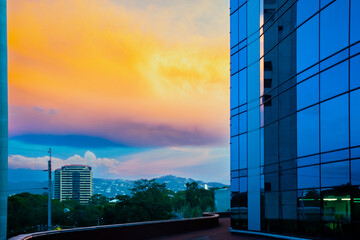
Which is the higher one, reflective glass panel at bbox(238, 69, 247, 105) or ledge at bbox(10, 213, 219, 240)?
reflective glass panel at bbox(238, 69, 247, 105)

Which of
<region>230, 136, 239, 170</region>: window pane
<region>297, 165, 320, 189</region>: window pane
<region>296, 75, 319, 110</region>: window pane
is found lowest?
<region>297, 165, 320, 189</region>: window pane

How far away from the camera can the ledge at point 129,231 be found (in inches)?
645

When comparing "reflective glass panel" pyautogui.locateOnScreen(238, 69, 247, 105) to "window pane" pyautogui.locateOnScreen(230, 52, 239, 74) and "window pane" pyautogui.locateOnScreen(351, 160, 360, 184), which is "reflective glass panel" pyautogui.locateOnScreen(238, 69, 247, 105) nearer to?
"window pane" pyautogui.locateOnScreen(230, 52, 239, 74)

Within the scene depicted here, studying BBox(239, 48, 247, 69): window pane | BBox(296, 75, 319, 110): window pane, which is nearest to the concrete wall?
BBox(239, 48, 247, 69): window pane

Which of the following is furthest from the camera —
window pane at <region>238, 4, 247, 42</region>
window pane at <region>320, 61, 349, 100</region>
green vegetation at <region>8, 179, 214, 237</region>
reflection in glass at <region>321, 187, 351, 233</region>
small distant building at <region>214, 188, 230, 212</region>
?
green vegetation at <region>8, 179, 214, 237</region>

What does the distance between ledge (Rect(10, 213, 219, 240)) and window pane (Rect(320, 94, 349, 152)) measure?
10636 millimetres

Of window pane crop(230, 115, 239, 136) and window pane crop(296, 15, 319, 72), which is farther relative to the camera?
window pane crop(230, 115, 239, 136)

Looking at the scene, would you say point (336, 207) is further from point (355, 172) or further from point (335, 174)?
point (355, 172)

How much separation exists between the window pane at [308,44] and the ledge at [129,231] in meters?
11.9

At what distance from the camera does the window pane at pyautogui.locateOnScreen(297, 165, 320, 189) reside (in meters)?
18.9

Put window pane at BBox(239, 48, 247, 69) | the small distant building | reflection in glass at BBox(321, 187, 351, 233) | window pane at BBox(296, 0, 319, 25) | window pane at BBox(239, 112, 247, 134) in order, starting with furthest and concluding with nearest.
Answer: the small distant building < window pane at BBox(239, 48, 247, 69) < window pane at BBox(239, 112, 247, 134) < window pane at BBox(296, 0, 319, 25) < reflection in glass at BBox(321, 187, 351, 233)

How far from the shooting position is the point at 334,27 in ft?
58.6

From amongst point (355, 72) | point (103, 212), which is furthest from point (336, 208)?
point (103, 212)

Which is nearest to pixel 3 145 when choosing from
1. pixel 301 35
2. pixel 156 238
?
pixel 156 238
